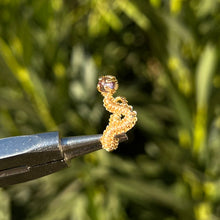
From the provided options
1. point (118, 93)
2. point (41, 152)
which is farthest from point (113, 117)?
point (118, 93)

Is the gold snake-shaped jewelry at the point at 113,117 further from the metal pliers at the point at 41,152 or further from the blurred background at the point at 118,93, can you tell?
the blurred background at the point at 118,93

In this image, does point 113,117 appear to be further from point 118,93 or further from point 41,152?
point 118,93

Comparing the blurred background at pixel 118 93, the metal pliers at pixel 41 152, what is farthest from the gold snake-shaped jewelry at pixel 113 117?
the blurred background at pixel 118 93

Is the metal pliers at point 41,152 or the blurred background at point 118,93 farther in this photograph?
the blurred background at point 118,93

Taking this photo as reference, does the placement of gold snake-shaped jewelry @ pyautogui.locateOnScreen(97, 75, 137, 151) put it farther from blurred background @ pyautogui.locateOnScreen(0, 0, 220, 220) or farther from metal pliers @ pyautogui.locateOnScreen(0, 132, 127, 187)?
blurred background @ pyautogui.locateOnScreen(0, 0, 220, 220)

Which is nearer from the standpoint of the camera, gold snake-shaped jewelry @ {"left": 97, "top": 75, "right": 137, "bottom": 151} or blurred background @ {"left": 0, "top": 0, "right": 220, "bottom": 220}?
gold snake-shaped jewelry @ {"left": 97, "top": 75, "right": 137, "bottom": 151}

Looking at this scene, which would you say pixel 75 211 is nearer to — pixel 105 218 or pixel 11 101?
pixel 105 218

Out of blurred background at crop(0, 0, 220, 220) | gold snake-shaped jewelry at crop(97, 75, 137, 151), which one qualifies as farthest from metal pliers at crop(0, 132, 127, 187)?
blurred background at crop(0, 0, 220, 220)
